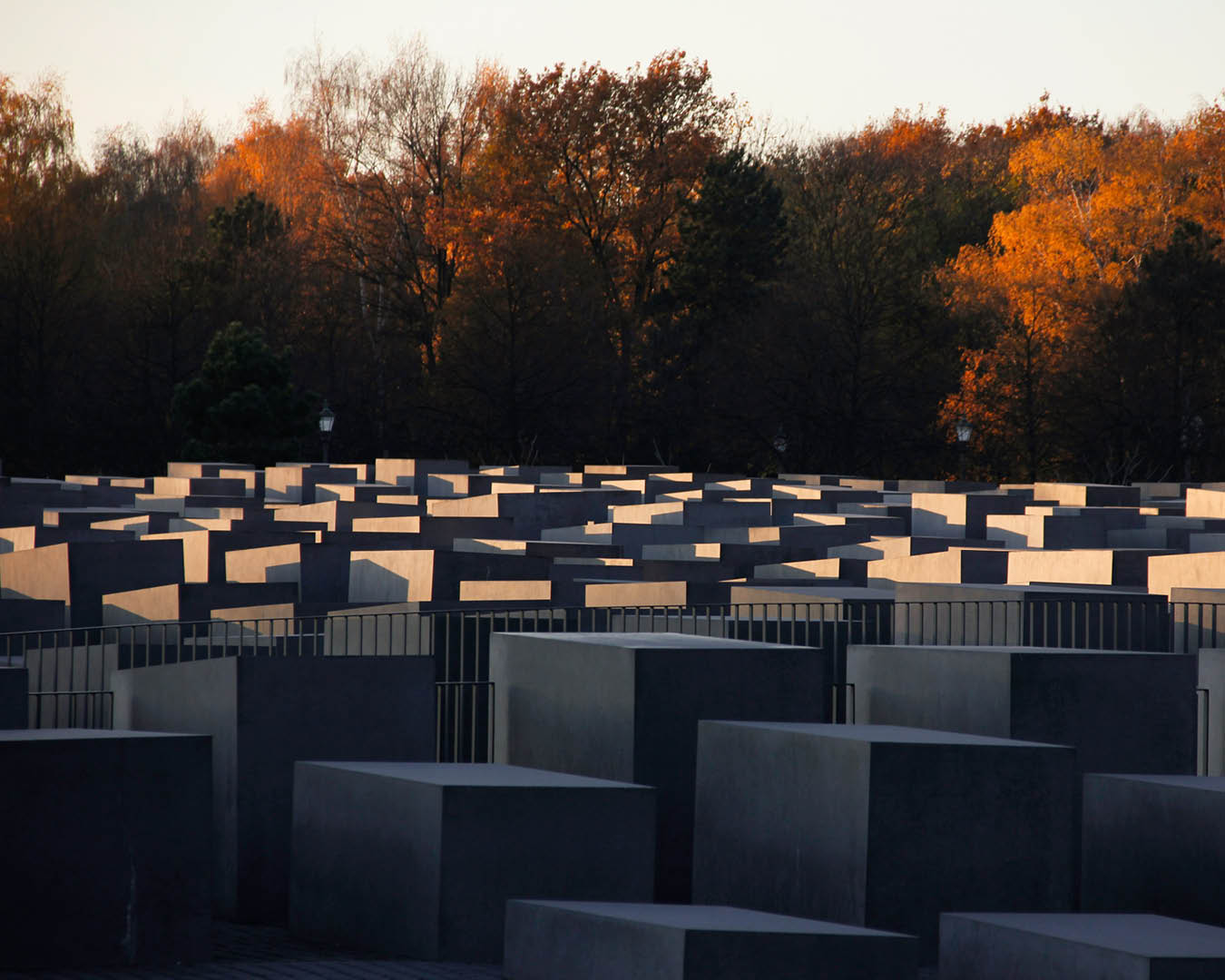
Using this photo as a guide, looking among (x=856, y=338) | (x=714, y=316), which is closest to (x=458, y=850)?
(x=856, y=338)

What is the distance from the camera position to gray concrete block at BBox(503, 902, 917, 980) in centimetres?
807

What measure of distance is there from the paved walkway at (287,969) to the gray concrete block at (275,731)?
1.21 metres

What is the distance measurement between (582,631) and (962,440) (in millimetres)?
36340

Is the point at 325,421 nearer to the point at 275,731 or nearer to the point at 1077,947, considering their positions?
the point at 275,731

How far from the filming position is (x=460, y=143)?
57.9 meters

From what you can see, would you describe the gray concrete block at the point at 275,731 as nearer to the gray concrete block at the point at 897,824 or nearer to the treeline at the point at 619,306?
the gray concrete block at the point at 897,824

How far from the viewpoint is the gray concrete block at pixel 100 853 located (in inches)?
378

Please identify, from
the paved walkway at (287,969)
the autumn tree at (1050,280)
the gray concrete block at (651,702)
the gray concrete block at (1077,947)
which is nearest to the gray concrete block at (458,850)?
the paved walkway at (287,969)

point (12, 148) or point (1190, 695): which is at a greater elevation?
point (12, 148)

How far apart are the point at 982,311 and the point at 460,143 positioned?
17.9 meters

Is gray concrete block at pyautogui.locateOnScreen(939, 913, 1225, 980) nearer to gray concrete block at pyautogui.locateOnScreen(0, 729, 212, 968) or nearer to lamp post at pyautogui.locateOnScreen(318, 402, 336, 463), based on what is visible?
gray concrete block at pyautogui.locateOnScreen(0, 729, 212, 968)

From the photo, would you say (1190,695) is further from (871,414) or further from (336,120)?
(336,120)

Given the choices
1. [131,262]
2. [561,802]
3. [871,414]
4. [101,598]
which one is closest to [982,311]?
[871,414]

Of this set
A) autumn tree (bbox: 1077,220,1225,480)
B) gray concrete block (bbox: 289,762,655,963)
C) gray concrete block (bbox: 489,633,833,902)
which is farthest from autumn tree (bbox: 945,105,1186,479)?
gray concrete block (bbox: 289,762,655,963)
